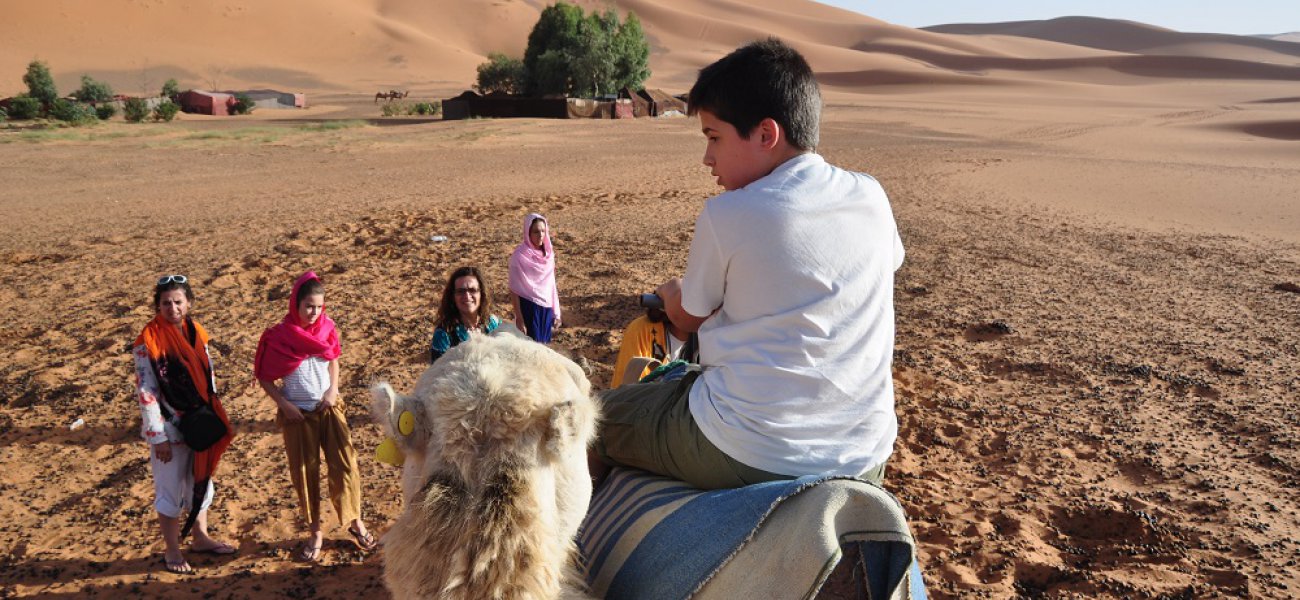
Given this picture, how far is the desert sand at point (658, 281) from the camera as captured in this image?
4680 mm

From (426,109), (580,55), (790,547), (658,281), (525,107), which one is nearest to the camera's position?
(790,547)

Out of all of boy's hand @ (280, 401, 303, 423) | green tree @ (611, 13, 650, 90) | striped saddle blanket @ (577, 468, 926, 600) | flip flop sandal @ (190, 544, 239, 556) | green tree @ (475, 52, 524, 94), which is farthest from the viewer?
green tree @ (611, 13, 650, 90)

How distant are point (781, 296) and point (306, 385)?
3.63 meters

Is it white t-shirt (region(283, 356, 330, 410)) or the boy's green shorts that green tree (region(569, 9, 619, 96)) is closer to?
white t-shirt (region(283, 356, 330, 410))

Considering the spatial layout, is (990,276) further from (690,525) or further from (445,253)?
(690,525)

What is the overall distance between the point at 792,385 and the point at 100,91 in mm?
55326

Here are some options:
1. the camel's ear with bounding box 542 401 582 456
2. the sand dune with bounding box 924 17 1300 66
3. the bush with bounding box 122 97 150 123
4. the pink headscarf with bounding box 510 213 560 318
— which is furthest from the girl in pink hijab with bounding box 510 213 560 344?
the sand dune with bounding box 924 17 1300 66

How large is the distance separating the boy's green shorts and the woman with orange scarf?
3091 mm

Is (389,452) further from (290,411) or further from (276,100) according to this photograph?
(276,100)

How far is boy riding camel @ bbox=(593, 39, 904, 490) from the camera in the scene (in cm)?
188

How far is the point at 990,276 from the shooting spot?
1067 centimetres

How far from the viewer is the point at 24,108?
37.2 m

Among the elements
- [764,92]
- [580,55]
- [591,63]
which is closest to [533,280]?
[764,92]

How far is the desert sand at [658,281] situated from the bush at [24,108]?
10.4 m
